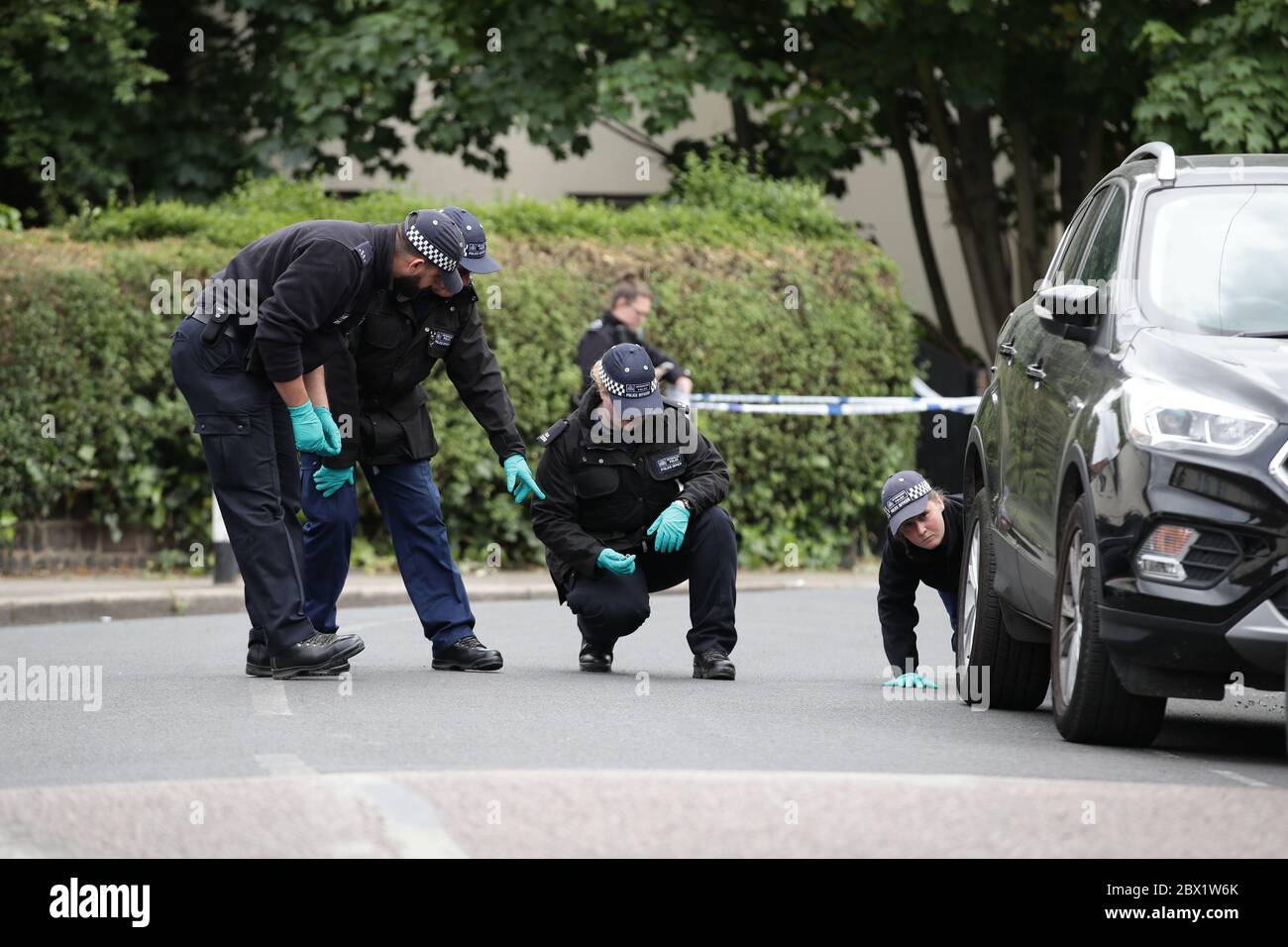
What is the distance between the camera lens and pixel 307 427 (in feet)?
27.8

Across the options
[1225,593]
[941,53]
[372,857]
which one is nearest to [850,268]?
[941,53]

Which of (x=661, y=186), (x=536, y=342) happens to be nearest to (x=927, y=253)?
(x=661, y=186)

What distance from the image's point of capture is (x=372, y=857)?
5.05 meters

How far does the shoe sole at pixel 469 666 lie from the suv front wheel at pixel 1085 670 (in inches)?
119

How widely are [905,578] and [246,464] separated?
104 inches

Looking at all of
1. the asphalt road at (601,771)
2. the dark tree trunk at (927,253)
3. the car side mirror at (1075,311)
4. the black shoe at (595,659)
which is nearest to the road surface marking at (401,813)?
the asphalt road at (601,771)

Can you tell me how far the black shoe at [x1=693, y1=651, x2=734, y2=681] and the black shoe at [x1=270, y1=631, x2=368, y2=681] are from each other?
55.2 inches

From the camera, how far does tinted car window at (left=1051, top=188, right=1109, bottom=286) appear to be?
25.1ft

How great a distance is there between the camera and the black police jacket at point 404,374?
8.89 meters

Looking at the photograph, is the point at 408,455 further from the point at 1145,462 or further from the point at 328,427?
the point at 1145,462

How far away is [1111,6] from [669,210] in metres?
4.50

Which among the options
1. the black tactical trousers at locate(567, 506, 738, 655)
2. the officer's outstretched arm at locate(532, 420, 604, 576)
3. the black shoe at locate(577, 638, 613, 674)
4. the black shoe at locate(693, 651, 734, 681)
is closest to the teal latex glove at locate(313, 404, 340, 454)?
the officer's outstretched arm at locate(532, 420, 604, 576)

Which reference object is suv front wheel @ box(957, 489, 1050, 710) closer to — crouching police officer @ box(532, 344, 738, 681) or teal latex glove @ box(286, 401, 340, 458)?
crouching police officer @ box(532, 344, 738, 681)

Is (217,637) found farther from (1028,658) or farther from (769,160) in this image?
(769,160)
